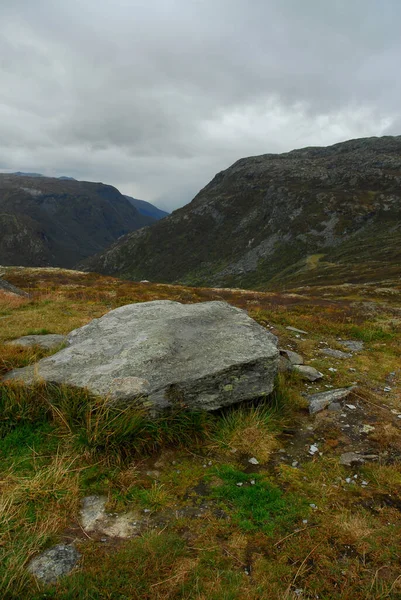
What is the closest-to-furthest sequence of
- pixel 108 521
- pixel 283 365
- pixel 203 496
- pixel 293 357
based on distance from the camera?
pixel 108 521
pixel 203 496
pixel 283 365
pixel 293 357

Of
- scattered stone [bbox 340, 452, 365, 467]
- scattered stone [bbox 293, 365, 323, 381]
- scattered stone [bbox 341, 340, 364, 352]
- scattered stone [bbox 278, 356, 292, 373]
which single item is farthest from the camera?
scattered stone [bbox 341, 340, 364, 352]

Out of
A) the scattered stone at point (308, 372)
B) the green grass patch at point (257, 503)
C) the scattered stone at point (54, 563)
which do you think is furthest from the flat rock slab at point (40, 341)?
the scattered stone at point (308, 372)

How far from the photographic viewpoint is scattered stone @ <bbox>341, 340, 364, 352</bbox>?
52.9 ft

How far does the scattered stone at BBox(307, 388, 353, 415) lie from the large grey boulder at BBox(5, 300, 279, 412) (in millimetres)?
1523

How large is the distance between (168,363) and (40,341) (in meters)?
6.04

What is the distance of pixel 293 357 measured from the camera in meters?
13.5

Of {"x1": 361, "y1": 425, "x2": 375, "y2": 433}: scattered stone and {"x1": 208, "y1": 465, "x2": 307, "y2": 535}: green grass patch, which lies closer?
{"x1": 208, "y1": 465, "x2": 307, "y2": 535}: green grass patch

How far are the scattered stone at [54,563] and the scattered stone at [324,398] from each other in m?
6.60

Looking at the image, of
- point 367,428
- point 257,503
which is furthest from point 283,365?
point 257,503

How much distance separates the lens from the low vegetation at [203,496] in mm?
4445

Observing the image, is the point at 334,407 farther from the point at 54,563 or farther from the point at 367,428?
the point at 54,563

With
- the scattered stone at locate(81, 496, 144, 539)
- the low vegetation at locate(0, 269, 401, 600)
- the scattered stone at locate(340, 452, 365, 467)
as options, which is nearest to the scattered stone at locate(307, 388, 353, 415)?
the low vegetation at locate(0, 269, 401, 600)

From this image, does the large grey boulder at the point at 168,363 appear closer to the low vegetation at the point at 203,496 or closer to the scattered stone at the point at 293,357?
the low vegetation at the point at 203,496

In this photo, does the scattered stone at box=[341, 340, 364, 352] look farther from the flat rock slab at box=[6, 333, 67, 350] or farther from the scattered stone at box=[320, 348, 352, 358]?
the flat rock slab at box=[6, 333, 67, 350]
